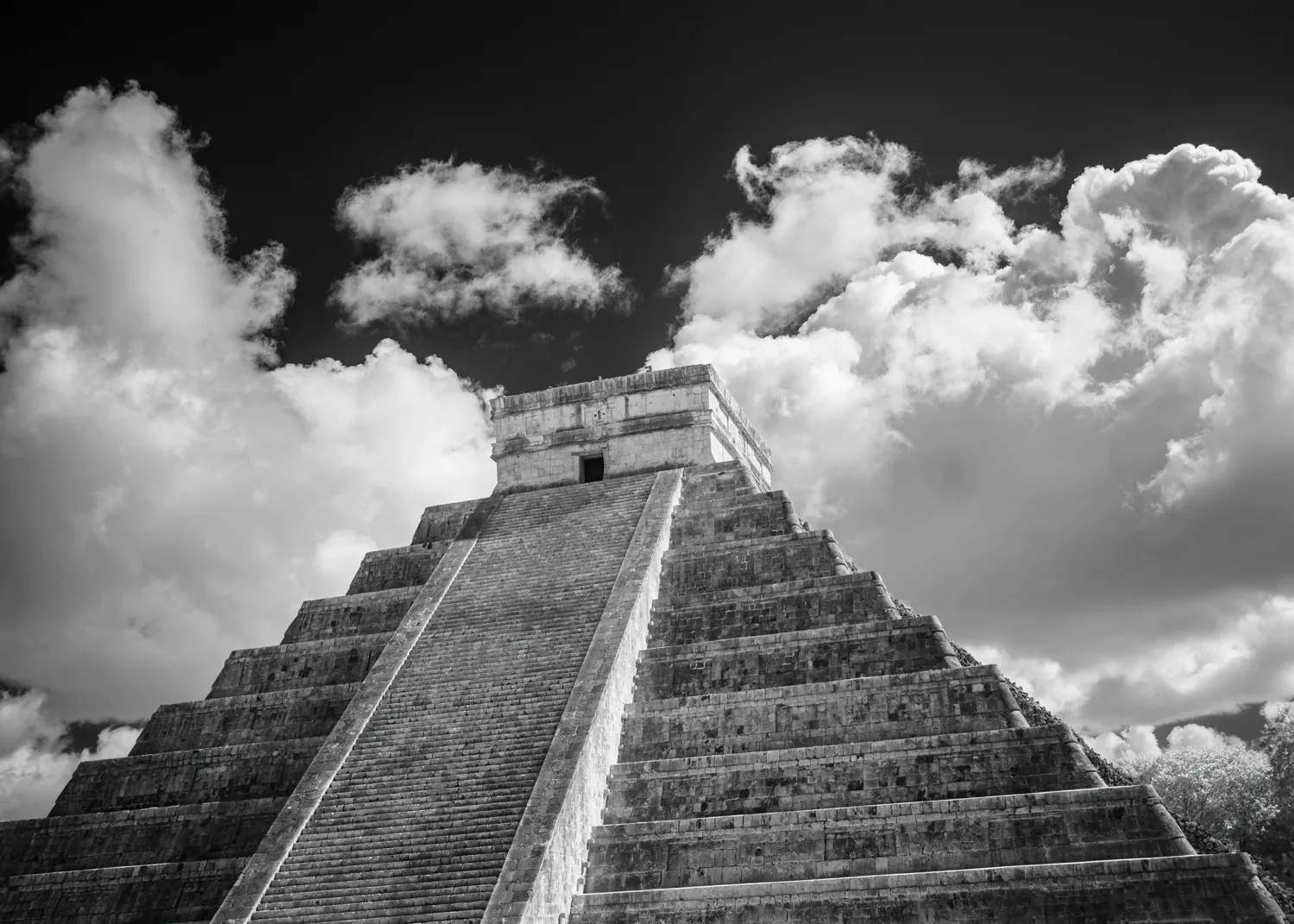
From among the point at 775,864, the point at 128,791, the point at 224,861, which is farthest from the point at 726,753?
the point at 128,791

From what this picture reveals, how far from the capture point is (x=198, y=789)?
1536 cm

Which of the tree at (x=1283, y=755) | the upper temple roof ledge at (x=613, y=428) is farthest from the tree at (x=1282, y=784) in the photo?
the upper temple roof ledge at (x=613, y=428)

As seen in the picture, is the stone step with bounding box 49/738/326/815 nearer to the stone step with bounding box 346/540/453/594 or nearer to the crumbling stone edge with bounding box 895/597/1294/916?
the stone step with bounding box 346/540/453/594

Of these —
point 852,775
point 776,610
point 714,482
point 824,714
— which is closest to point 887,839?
point 852,775

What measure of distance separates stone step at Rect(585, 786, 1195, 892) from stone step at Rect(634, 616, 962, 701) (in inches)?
87.9

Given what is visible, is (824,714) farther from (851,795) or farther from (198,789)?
(198,789)

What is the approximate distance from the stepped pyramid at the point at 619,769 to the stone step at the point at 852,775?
0.09 ft

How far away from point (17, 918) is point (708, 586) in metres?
9.09

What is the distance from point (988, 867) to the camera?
430 inches

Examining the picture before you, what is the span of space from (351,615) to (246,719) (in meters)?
2.18

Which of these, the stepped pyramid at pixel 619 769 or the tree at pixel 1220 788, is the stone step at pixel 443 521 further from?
the tree at pixel 1220 788

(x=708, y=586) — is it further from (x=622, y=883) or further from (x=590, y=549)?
(x=622, y=883)

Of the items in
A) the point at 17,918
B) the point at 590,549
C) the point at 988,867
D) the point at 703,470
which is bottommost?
the point at 988,867

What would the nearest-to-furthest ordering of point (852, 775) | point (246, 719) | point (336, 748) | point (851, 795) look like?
point (851, 795)
point (852, 775)
point (336, 748)
point (246, 719)
